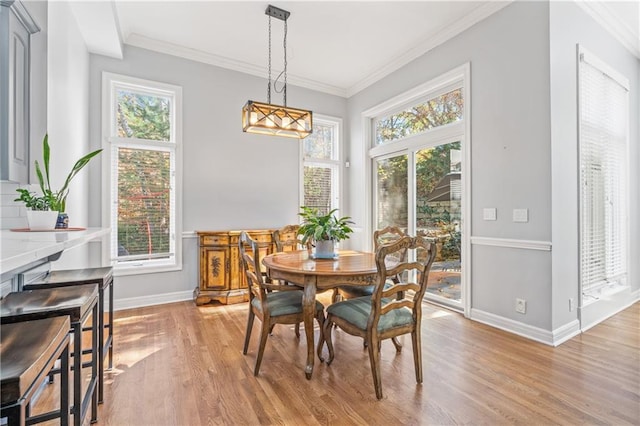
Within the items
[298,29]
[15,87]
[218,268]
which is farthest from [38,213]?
[298,29]

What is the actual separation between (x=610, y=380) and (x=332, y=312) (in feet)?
6.39

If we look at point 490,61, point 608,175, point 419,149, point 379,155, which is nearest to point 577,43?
point 490,61

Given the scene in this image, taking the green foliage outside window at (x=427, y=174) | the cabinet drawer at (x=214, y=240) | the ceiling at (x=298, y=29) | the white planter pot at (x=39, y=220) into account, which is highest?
the ceiling at (x=298, y=29)

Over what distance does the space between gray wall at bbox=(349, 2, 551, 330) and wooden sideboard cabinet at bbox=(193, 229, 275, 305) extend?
8.23ft

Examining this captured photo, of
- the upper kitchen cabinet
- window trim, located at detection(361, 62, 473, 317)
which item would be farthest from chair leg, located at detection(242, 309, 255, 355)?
window trim, located at detection(361, 62, 473, 317)

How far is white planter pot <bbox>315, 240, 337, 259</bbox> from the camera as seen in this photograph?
2621 mm

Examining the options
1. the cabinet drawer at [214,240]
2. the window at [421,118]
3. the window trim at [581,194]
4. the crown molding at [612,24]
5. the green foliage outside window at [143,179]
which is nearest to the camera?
the window trim at [581,194]

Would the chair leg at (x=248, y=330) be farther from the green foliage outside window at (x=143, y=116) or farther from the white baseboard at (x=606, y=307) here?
the white baseboard at (x=606, y=307)

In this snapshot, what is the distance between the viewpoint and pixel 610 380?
210 centimetres

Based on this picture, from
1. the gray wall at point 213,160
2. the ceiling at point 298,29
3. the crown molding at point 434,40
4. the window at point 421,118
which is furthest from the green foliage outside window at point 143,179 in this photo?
the window at point 421,118

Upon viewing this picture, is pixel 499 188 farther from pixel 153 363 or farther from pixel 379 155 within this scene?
pixel 153 363

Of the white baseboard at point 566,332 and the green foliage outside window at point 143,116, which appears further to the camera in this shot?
the green foliage outside window at point 143,116

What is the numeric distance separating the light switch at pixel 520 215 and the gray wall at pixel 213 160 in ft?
9.46

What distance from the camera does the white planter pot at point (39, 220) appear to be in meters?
1.84
